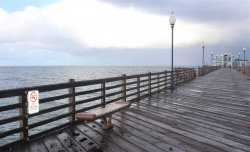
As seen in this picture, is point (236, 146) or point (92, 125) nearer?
point (236, 146)

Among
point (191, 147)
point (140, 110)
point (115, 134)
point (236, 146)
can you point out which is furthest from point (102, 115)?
point (140, 110)

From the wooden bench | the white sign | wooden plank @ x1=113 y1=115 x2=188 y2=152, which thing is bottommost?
wooden plank @ x1=113 y1=115 x2=188 y2=152

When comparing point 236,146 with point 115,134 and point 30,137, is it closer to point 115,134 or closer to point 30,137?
point 115,134

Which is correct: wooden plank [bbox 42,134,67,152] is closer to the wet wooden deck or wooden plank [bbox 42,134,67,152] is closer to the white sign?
the wet wooden deck

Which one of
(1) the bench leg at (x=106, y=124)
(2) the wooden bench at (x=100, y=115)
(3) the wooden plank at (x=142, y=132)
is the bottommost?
(3) the wooden plank at (x=142, y=132)

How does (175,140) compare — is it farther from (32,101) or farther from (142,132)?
(32,101)

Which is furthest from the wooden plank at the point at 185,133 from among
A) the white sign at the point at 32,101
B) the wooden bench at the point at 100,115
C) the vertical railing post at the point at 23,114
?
the vertical railing post at the point at 23,114

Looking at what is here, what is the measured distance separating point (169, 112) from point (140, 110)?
43.2 inches

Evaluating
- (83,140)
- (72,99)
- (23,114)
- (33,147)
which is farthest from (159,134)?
(23,114)

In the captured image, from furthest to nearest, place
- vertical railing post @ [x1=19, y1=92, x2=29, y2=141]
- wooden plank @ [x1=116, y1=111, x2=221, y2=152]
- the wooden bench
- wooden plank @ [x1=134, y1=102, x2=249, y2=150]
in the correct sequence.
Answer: the wooden bench < wooden plank @ [x1=134, y1=102, x2=249, y2=150] < vertical railing post @ [x1=19, y1=92, x2=29, y2=141] < wooden plank @ [x1=116, y1=111, x2=221, y2=152]

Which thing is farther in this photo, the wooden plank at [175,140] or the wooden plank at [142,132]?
the wooden plank at [142,132]

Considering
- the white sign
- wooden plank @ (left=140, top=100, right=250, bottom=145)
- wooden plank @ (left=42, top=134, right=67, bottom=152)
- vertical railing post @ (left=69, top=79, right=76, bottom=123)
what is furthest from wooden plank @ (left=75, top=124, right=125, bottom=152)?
wooden plank @ (left=140, top=100, right=250, bottom=145)

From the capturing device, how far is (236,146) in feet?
22.4

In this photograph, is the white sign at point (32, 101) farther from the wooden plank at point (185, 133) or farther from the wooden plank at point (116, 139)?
the wooden plank at point (185, 133)
